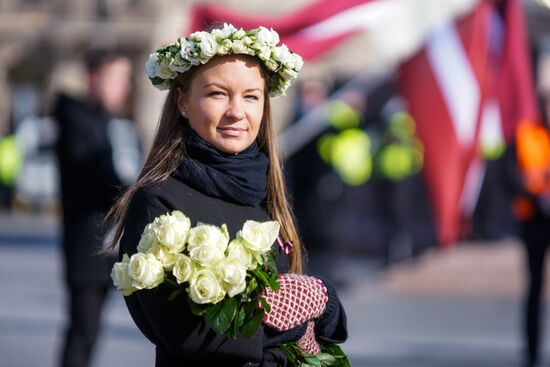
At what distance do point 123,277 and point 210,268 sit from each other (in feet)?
0.70

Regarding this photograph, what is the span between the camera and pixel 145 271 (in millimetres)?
3605

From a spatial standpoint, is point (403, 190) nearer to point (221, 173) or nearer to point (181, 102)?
point (181, 102)

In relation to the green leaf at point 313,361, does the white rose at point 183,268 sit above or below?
above

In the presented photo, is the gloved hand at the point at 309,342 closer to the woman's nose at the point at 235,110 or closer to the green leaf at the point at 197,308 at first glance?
the green leaf at the point at 197,308

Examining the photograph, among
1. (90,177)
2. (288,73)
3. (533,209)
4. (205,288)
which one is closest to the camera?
(205,288)

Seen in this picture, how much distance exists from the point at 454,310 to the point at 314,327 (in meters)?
9.13

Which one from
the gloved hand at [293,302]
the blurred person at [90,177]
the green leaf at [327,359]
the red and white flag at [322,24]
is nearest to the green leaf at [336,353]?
the green leaf at [327,359]

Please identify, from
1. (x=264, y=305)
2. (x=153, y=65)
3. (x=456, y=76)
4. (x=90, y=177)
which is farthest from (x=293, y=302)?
(x=456, y=76)

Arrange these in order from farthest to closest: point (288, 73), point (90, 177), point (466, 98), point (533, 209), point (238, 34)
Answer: point (466, 98) → point (533, 209) → point (90, 177) → point (288, 73) → point (238, 34)

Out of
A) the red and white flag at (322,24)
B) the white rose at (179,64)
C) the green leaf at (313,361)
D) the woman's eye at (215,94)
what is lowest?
the green leaf at (313,361)

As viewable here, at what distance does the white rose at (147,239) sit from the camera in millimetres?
3654

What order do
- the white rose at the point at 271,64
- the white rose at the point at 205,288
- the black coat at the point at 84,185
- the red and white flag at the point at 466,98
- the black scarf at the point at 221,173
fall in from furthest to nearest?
the red and white flag at the point at 466,98 < the black coat at the point at 84,185 < the white rose at the point at 271,64 < the black scarf at the point at 221,173 < the white rose at the point at 205,288

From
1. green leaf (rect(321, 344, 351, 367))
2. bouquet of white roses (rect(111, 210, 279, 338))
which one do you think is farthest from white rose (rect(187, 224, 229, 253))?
green leaf (rect(321, 344, 351, 367))

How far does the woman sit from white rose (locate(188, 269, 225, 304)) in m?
0.09
